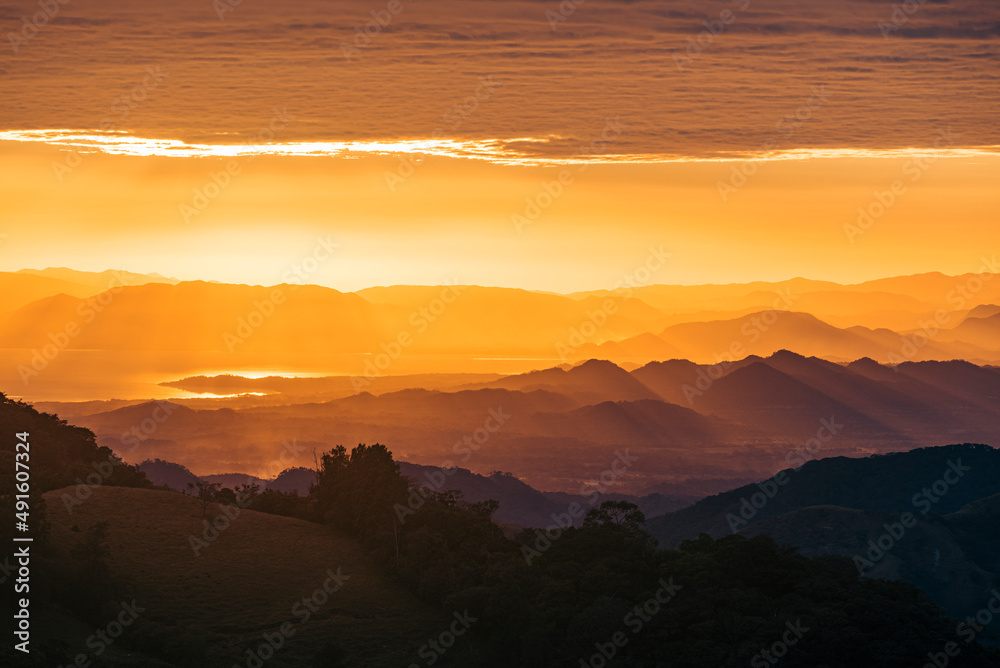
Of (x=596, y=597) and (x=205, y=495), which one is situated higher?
(x=205, y=495)

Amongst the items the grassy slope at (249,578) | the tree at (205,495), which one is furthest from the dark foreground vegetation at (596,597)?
the tree at (205,495)

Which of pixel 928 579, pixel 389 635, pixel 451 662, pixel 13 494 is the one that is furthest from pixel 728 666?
pixel 928 579

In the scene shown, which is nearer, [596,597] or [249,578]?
[596,597]

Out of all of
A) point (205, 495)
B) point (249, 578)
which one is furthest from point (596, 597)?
point (205, 495)

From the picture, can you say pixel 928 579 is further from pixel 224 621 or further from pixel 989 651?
pixel 224 621

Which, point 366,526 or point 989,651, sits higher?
point 366,526

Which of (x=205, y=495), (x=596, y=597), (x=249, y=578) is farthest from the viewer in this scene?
(x=205, y=495)

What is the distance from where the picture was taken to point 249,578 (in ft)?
292

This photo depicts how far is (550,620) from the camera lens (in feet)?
255

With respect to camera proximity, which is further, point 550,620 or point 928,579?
point 928,579

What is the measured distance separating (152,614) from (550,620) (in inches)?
1255

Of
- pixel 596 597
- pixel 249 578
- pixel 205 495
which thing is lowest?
pixel 596 597

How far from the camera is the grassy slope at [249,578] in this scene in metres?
78.1

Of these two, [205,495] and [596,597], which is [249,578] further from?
[596,597]
